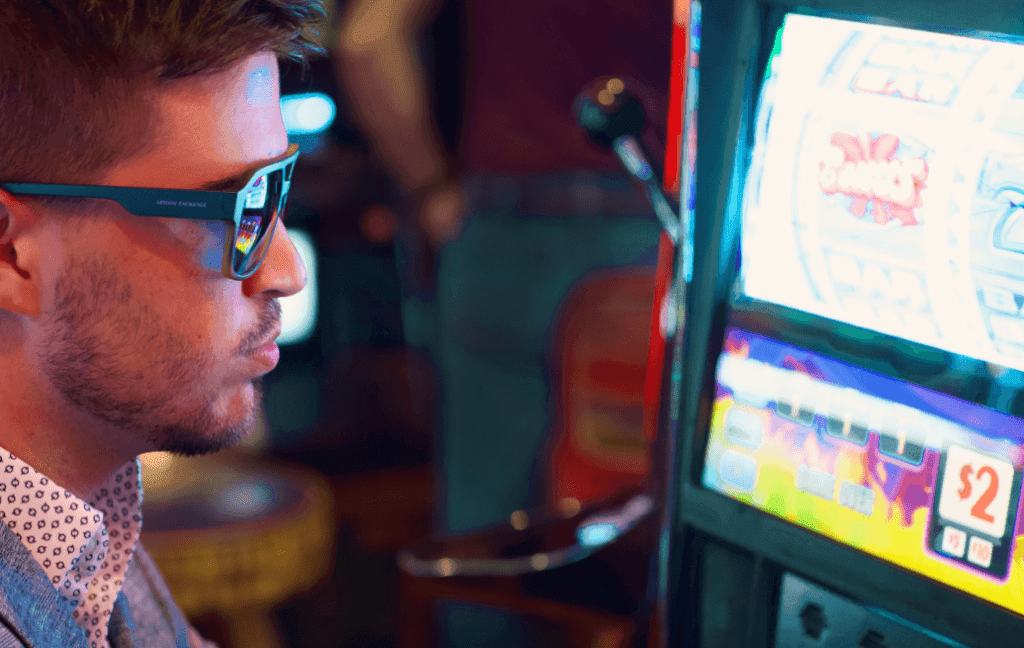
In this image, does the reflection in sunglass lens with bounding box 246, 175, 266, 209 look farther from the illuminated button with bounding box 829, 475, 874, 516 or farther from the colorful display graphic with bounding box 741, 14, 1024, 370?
the illuminated button with bounding box 829, 475, 874, 516

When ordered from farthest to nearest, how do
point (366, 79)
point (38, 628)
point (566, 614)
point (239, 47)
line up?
1. point (366, 79)
2. point (566, 614)
3. point (239, 47)
4. point (38, 628)

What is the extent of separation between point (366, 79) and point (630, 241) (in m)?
1.11

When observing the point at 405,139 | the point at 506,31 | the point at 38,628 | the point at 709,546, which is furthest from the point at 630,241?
the point at 38,628

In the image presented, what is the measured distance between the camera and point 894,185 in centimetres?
91

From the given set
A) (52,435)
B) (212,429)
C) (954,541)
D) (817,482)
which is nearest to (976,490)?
(954,541)

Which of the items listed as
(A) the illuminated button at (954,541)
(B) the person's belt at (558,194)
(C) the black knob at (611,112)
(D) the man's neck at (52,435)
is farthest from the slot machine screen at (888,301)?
(B) the person's belt at (558,194)

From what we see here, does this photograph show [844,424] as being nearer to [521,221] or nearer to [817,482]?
[817,482]

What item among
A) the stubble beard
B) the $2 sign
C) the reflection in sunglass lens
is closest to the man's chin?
the stubble beard

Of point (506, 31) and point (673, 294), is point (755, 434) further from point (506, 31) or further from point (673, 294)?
point (506, 31)

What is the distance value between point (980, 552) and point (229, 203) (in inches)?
30.7

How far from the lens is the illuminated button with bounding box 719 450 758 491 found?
107cm

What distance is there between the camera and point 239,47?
101cm

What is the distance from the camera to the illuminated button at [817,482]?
1.01 m

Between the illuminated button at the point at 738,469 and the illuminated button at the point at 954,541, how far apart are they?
201mm
